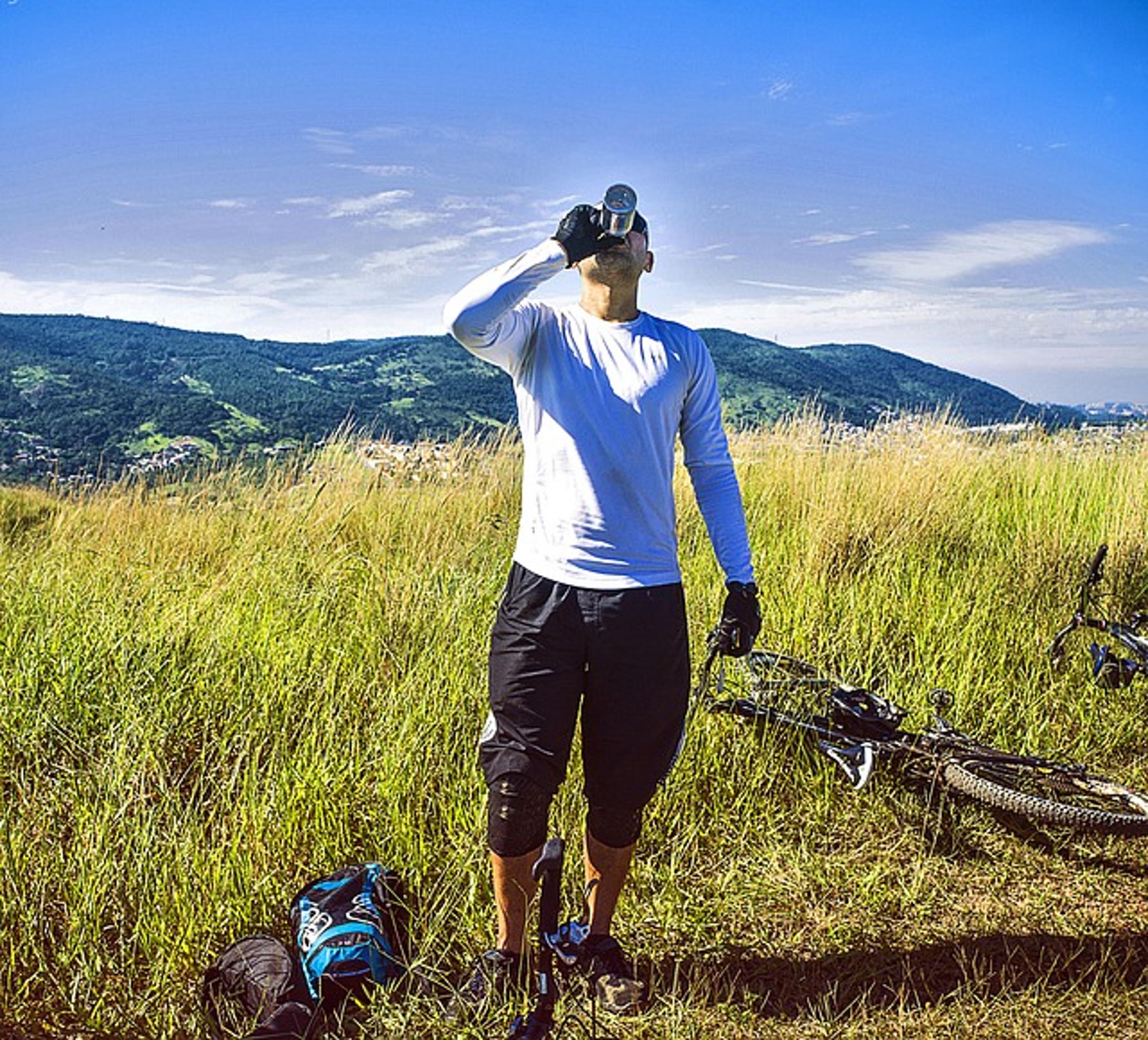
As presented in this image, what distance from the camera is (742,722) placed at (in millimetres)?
3834

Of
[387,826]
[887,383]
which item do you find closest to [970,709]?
[387,826]

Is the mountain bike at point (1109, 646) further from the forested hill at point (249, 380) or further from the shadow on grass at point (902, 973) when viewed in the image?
the forested hill at point (249, 380)

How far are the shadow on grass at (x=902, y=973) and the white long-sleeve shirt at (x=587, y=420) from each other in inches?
48.7

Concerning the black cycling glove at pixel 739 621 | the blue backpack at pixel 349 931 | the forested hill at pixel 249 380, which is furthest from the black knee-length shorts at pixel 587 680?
the forested hill at pixel 249 380

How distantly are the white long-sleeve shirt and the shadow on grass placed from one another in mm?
1238

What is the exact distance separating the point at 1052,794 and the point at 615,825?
6.53 feet

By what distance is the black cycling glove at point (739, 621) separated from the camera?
2584mm

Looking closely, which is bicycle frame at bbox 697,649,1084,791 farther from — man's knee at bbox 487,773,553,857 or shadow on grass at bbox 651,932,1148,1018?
man's knee at bbox 487,773,553,857

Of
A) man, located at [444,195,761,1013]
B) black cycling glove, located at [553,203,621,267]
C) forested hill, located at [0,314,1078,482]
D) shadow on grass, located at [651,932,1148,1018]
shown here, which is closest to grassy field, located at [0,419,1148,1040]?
shadow on grass, located at [651,932,1148,1018]

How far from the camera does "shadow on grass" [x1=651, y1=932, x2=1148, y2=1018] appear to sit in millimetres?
2678

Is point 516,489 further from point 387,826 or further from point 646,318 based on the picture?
point 646,318

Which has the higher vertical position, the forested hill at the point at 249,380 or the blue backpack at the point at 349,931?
the forested hill at the point at 249,380

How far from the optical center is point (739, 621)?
2.58m

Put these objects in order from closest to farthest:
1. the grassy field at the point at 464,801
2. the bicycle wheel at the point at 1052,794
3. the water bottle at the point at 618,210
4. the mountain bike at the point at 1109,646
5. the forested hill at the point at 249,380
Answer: the water bottle at the point at 618,210, the grassy field at the point at 464,801, the bicycle wheel at the point at 1052,794, the mountain bike at the point at 1109,646, the forested hill at the point at 249,380
